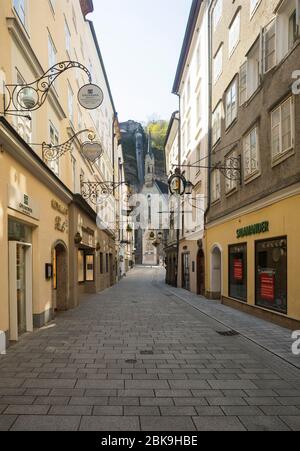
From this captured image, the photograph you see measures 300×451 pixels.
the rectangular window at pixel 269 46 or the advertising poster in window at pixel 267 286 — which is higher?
the rectangular window at pixel 269 46

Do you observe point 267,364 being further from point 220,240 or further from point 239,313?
point 220,240

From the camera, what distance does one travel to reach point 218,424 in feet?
14.6

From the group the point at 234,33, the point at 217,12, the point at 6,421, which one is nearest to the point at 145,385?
the point at 6,421

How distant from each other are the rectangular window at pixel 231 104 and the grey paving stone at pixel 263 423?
12.9 m

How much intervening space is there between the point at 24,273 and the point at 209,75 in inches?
578

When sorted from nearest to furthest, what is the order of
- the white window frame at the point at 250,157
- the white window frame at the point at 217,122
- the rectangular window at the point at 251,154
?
the white window frame at the point at 250,157, the rectangular window at the point at 251,154, the white window frame at the point at 217,122

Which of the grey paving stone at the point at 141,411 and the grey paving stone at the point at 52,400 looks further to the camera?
the grey paving stone at the point at 52,400

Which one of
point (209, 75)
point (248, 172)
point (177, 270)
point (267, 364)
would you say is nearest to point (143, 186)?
point (177, 270)

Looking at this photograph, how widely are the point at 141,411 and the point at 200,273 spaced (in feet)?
61.0

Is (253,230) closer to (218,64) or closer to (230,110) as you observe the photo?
(230,110)

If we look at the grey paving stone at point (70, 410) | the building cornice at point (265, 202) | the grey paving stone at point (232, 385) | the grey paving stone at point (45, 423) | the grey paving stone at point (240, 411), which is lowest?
the grey paving stone at point (232, 385)

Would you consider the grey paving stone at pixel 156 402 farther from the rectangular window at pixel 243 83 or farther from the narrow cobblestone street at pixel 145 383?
the rectangular window at pixel 243 83

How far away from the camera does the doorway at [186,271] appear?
87.9 feet

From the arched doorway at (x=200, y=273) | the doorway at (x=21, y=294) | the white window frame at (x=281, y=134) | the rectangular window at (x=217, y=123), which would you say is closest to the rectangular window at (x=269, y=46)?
the white window frame at (x=281, y=134)
